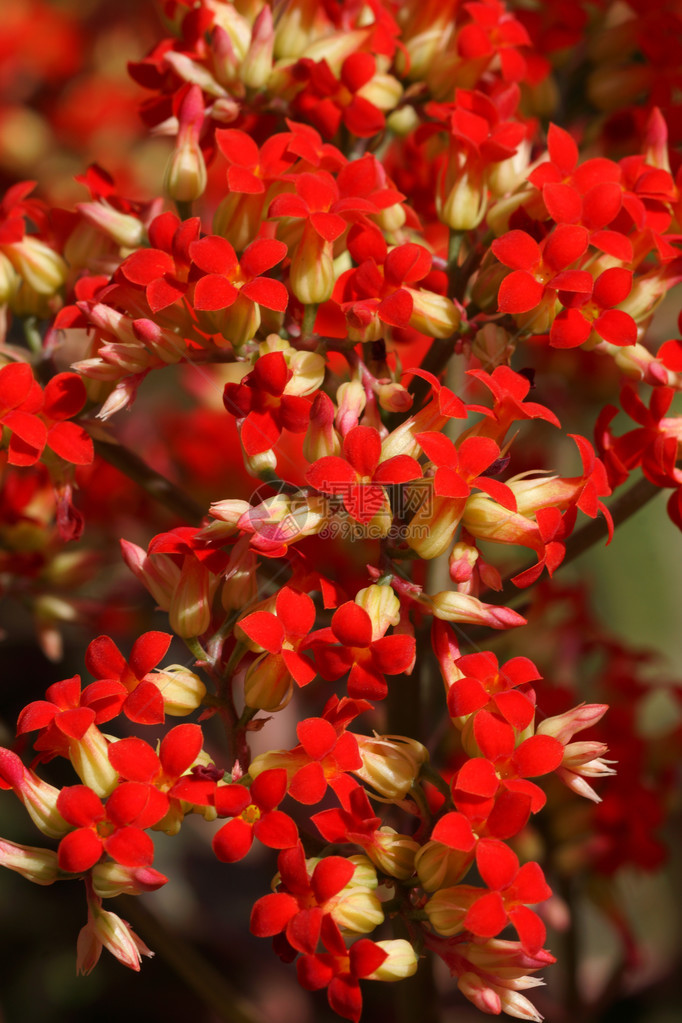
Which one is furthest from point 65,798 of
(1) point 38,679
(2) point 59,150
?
(2) point 59,150

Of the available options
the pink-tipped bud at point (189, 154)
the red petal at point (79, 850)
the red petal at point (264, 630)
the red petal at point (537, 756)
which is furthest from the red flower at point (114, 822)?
the pink-tipped bud at point (189, 154)

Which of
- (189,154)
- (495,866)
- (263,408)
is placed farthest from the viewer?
(189,154)

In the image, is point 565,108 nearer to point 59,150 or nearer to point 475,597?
point 475,597

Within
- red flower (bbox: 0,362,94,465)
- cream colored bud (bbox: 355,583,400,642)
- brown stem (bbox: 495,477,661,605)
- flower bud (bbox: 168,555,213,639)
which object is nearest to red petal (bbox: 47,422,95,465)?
red flower (bbox: 0,362,94,465)

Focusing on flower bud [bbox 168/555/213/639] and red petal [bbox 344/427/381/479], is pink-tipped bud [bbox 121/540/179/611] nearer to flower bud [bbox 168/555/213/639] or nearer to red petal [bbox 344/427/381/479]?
flower bud [bbox 168/555/213/639]

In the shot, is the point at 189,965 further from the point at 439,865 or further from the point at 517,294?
the point at 517,294

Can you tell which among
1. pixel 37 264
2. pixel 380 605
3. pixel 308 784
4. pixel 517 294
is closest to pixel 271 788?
pixel 308 784

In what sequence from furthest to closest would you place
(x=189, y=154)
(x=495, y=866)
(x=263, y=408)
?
(x=189, y=154) → (x=263, y=408) → (x=495, y=866)
